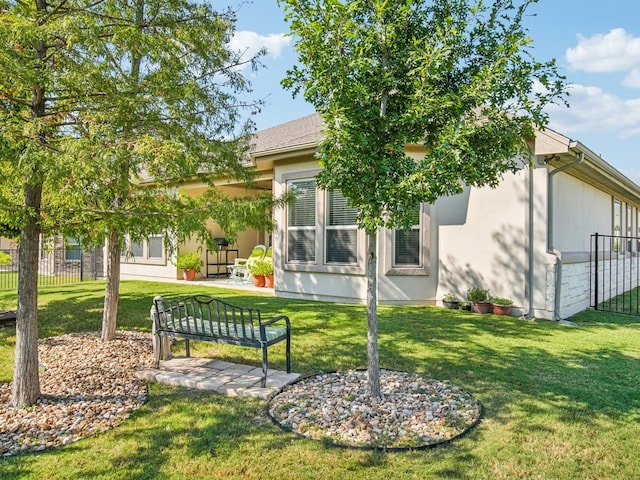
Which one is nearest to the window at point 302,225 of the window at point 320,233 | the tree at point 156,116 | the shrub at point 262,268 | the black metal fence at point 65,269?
the window at point 320,233

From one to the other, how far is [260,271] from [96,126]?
30.4 ft

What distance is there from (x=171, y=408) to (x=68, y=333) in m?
4.11

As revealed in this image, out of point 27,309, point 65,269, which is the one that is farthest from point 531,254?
point 65,269

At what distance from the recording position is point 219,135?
6.08 metres

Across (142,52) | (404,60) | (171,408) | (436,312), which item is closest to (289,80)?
(404,60)

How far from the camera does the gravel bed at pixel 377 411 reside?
3531mm

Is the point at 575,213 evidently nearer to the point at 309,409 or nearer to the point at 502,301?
the point at 502,301

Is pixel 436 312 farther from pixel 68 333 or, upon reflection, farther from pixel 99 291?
pixel 99 291

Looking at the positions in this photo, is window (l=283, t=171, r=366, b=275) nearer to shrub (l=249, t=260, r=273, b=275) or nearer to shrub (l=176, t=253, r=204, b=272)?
shrub (l=249, t=260, r=273, b=275)

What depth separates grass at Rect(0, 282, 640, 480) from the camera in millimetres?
3064

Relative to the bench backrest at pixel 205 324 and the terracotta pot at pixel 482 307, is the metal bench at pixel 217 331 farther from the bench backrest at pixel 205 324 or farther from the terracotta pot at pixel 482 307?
the terracotta pot at pixel 482 307

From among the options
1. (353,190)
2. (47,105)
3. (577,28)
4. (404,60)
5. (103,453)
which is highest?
(577,28)

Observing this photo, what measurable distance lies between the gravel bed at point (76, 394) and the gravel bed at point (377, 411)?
1.55m

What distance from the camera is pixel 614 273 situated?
1302 cm
